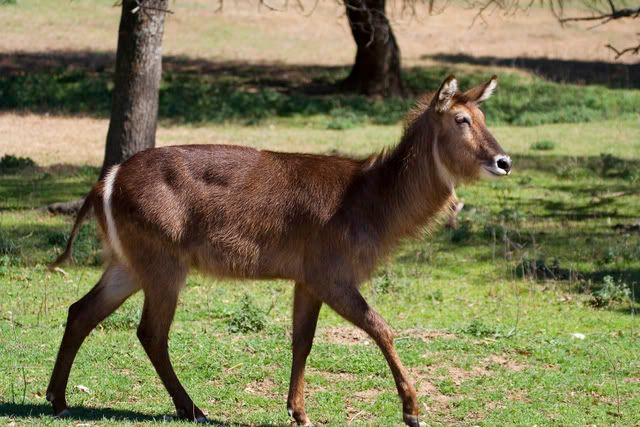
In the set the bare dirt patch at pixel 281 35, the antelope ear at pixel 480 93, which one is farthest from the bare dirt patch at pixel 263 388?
the bare dirt patch at pixel 281 35

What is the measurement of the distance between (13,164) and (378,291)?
24.1ft

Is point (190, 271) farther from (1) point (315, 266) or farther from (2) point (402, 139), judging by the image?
(2) point (402, 139)

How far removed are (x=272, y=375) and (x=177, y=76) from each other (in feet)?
54.6

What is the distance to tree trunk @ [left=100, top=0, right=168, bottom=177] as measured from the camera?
12211 millimetres

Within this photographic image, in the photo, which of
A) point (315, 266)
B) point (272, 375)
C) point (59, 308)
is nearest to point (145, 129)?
point (59, 308)

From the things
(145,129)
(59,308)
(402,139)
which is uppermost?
(402,139)

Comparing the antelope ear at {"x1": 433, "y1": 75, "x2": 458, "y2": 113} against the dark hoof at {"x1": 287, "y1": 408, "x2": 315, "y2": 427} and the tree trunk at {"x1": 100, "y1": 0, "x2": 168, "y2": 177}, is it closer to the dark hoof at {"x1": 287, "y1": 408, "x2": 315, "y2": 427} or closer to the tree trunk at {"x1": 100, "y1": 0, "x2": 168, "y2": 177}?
the dark hoof at {"x1": 287, "y1": 408, "x2": 315, "y2": 427}

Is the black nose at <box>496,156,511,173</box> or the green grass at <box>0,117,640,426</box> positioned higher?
the black nose at <box>496,156,511,173</box>

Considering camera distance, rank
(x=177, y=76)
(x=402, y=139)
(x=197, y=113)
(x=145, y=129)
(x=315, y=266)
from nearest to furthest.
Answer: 1. (x=315, y=266)
2. (x=402, y=139)
3. (x=145, y=129)
4. (x=197, y=113)
5. (x=177, y=76)

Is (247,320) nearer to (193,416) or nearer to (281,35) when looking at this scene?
(193,416)

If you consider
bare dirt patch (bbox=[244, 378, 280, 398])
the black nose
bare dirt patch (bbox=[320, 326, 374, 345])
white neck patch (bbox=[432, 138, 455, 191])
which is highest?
the black nose

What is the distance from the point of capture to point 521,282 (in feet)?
35.6

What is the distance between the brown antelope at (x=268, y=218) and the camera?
650cm

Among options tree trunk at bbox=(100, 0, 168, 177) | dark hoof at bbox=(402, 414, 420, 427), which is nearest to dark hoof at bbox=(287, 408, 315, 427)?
dark hoof at bbox=(402, 414, 420, 427)
